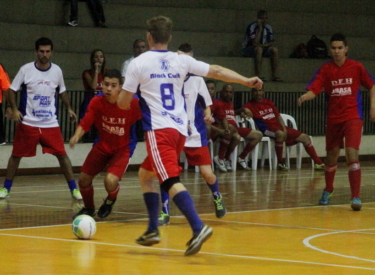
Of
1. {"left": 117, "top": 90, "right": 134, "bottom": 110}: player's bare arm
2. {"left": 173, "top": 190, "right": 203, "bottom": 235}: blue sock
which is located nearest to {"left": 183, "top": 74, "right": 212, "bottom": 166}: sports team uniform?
{"left": 117, "top": 90, "right": 134, "bottom": 110}: player's bare arm

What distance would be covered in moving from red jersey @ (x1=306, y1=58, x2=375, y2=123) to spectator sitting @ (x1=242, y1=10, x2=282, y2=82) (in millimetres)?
9414

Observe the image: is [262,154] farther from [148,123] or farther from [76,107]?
[148,123]

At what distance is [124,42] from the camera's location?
63.2 ft

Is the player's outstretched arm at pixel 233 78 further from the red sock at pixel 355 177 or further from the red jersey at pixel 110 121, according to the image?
the red sock at pixel 355 177

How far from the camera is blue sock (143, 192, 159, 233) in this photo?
6883mm

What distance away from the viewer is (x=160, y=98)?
6648mm

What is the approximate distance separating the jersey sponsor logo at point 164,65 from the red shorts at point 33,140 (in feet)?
15.8

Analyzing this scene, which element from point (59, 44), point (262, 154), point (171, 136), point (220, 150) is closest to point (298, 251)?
point (171, 136)

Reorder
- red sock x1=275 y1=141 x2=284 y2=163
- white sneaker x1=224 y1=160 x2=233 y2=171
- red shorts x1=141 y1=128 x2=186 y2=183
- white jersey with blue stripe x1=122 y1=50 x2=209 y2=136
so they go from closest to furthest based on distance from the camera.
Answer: red shorts x1=141 y1=128 x2=186 y2=183, white jersey with blue stripe x1=122 y1=50 x2=209 y2=136, white sneaker x1=224 y1=160 x2=233 y2=171, red sock x1=275 y1=141 x2=284 y2=163

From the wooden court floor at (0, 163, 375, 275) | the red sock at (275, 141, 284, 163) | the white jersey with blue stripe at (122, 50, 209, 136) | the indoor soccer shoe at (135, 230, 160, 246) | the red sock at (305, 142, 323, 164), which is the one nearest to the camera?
the wooden court floor at (0, 163, 375, 275)

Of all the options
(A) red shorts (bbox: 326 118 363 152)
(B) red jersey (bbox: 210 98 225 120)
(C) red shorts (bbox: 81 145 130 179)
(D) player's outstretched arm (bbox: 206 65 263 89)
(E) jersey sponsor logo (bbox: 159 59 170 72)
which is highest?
(E) jersey sponsor logo (bbox: 159 59 170 72)

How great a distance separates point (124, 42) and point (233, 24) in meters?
3.53

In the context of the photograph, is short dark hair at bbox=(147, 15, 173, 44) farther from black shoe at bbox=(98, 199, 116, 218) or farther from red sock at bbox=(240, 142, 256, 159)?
red sock at bbox=(240, 142, 256, 159)

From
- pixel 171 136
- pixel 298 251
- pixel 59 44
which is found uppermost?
pixel 59 44
